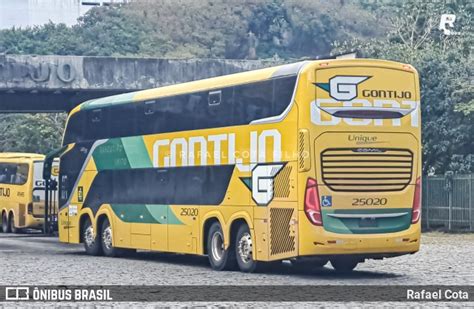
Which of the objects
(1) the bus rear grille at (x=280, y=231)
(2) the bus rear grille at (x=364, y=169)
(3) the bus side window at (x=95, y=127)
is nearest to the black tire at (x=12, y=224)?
(3) the bus side window at (x=95, y=127)

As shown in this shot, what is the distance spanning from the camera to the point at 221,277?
21.6 metres

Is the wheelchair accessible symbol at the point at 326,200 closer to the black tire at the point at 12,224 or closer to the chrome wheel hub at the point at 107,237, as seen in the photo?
the chrome wheel hub at the point at 107,237

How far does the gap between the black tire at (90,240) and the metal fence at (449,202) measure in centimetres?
1581

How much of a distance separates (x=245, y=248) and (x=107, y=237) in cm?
716

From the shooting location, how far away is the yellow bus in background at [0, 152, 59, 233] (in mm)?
47250

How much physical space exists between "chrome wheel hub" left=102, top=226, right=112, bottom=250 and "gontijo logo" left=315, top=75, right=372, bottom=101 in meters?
9.40

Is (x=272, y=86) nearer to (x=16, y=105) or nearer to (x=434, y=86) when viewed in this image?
(x=434, y=86)

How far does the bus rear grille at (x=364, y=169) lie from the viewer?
21.0m

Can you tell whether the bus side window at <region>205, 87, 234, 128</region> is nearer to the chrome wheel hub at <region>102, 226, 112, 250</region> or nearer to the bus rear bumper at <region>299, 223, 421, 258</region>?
the bus rear bumper at <region>299, 223, 421, 258</region>

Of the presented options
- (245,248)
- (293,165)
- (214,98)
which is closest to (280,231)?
(293,165)

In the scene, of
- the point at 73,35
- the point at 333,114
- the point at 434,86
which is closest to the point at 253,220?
the point at 333,114

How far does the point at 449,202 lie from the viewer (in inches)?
1679

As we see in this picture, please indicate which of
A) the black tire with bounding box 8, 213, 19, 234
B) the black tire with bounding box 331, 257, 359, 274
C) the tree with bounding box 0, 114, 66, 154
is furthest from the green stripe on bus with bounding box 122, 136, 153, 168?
the tree with bounding box 0, 114, 66, 154

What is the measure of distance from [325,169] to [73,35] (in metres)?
85.3
